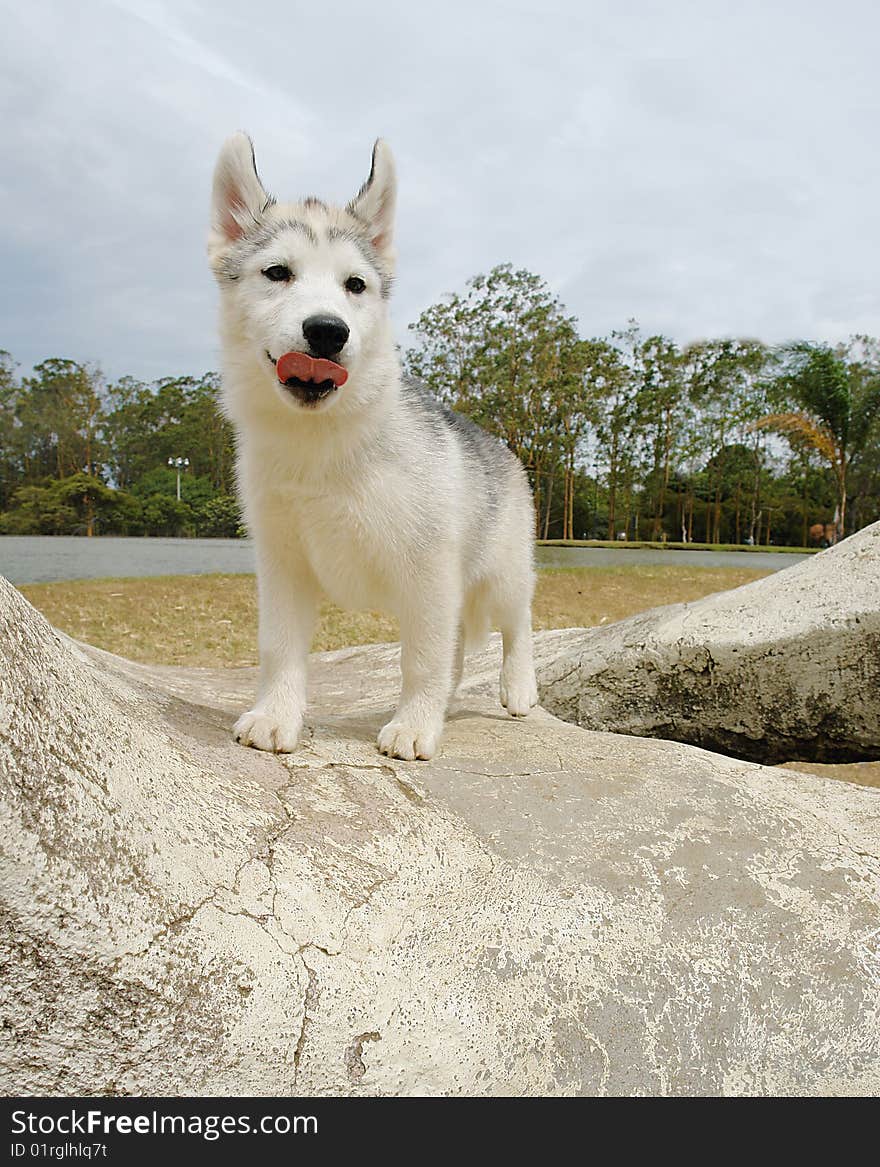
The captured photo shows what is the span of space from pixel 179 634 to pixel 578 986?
661 centimetres

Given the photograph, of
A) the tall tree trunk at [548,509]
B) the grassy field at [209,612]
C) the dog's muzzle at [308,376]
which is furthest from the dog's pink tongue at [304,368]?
the tall tree trunk at [548,509]

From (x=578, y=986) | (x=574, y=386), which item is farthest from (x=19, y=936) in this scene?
(x=574, y=386)

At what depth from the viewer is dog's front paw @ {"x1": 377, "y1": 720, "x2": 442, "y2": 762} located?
2.90 m

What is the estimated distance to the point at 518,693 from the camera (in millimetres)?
4023

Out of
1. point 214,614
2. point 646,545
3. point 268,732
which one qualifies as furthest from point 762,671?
point 646,545

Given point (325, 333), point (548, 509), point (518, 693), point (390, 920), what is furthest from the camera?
point (548, 509)

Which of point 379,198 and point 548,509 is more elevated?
point 379,198

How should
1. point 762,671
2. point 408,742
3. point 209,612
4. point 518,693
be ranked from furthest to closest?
point 209,612 → point 762,671 → point 518,693 → point 408,742

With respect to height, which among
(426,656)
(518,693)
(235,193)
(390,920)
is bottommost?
(390,920)

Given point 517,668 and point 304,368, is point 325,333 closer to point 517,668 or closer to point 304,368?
point 304,368

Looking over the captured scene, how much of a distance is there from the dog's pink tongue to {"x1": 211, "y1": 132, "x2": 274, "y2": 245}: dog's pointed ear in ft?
2.36

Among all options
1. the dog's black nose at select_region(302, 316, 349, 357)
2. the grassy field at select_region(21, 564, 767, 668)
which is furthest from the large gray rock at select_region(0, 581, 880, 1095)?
the grassy field at select_region(21, 564, 767, 668)

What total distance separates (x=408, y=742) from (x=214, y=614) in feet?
21.8

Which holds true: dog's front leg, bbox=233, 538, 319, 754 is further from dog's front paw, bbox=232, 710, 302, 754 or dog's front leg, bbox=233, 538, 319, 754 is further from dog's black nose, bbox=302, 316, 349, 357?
dog's black nose, bbox=302, 316, 349, 357
